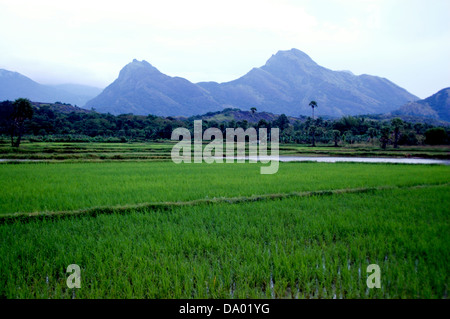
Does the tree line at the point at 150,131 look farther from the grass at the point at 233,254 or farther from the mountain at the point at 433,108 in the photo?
the mountain at the point at 433,108

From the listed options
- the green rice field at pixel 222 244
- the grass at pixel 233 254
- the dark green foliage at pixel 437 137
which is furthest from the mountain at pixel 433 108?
the grass at pixel 233 254

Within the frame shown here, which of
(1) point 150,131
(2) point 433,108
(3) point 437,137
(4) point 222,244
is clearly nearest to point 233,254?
(4) point 222,244

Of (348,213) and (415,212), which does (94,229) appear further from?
(415,212)

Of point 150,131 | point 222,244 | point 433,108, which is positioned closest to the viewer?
point 222,244

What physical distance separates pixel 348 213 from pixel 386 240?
5.22ft

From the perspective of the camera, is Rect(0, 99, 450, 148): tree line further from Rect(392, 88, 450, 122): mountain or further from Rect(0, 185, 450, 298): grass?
Rect(392, 88, 450, 122): mountain

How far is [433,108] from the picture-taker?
17462 cm

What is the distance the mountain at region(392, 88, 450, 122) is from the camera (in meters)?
163

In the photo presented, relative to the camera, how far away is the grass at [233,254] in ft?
10.2

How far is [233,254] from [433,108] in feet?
731

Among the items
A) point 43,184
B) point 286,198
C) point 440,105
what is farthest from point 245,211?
point 440,105

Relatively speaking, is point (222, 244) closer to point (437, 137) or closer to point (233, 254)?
point (233, 254)
